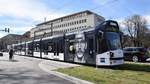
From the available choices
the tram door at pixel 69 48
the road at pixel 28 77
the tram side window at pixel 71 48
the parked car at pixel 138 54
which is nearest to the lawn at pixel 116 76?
the road at pixel 28 77

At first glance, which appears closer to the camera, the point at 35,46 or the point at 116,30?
the point at 116,30

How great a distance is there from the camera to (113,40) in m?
21.2

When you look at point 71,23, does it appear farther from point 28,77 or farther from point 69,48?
point 28,77

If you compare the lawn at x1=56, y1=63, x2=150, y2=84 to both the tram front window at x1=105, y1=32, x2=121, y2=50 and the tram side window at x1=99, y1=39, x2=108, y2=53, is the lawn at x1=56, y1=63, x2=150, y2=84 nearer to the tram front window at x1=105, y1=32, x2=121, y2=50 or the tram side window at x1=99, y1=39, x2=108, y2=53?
the tram side window at x1=99, y1=39, x2=108, y2=53

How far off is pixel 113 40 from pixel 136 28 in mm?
65293

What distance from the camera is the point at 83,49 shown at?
24.0 metres

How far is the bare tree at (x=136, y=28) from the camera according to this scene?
3199 inches

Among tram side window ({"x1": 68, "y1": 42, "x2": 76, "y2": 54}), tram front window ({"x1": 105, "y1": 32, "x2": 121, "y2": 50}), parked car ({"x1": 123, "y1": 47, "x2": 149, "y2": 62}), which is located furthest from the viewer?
parked car ({"x1": 123, "y1": 47, "x2": 149, "y2": 62})

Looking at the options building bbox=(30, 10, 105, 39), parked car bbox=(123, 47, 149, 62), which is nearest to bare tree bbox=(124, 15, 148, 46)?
building bbox=(30, 10, 105, 39)

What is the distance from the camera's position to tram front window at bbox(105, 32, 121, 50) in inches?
818

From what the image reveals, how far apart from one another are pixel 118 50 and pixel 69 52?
7.38 metres

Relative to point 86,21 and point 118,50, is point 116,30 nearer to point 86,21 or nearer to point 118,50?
point 118,50

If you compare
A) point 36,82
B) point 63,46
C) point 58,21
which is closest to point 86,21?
point 58,21

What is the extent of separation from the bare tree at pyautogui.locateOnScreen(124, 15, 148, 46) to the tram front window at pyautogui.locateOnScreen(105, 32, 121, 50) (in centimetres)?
6057
